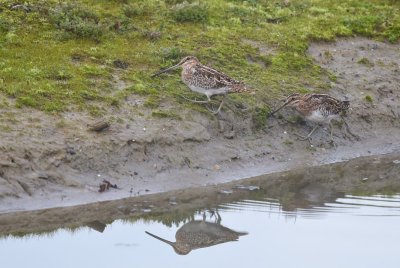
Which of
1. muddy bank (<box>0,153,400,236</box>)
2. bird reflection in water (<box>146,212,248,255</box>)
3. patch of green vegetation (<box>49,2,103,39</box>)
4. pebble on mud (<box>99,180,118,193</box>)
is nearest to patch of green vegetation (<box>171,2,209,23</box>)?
patch of green vegetation (<box>49,2,103,39</box>)

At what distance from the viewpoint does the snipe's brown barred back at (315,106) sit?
52.4 ft

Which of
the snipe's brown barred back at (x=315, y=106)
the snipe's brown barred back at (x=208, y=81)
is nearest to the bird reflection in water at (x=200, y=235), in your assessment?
the snipe's brown barred back at (x=208, y=81)

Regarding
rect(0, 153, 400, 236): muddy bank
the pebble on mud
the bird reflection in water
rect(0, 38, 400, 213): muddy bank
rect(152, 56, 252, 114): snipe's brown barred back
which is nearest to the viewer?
the bird reflection in water

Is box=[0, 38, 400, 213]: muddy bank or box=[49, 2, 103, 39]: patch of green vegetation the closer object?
box=[0, 38, 400, 213]: muddy bank

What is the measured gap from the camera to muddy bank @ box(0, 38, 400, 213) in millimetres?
12836

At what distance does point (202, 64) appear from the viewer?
16406mm

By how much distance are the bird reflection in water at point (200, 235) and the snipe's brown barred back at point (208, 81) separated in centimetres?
318

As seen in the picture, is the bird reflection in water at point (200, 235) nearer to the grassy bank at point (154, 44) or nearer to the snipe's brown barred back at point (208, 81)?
the grassy bank at point (154, 44)

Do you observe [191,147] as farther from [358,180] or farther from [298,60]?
[298,60]

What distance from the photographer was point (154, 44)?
17.1 metres

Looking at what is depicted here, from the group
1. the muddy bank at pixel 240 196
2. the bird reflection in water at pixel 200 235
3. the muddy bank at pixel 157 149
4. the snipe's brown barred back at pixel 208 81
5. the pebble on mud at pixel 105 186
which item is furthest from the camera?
the snipe's brown barred back at pixel 208 81

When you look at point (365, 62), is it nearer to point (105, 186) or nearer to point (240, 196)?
point (240, 196)

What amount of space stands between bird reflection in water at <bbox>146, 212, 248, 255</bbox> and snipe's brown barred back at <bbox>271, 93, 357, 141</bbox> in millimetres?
3916

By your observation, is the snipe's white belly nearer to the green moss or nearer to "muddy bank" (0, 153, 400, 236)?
"muddy bank" (0, 153, 400, 236)
